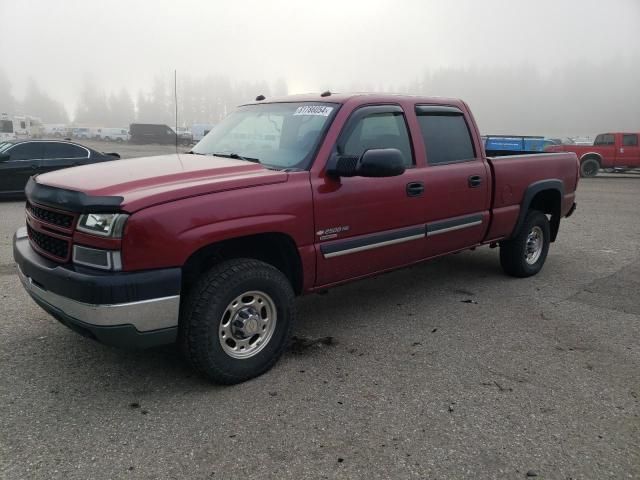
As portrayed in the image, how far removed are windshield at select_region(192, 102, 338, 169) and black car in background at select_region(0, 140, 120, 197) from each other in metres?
8.18

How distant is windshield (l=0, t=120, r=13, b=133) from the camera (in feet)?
130

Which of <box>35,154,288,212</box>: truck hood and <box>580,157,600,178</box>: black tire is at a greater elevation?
<box>35,154,288,212</box>: truck hood

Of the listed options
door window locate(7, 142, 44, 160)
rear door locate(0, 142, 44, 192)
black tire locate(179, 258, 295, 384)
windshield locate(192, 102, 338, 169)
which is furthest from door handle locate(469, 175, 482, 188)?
door window locate(7, 142, 44, 160)

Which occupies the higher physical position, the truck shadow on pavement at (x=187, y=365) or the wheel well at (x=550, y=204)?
the wheel well at (x=550, y=204)

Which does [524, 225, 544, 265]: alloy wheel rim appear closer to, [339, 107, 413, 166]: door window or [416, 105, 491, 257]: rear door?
[416, 105, 491, 257]: rear door

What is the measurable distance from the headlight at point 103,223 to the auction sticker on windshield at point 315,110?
177 cm

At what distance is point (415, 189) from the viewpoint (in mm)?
4250

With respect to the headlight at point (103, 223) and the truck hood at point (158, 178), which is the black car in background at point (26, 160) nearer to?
the truck hood at point (158, 178)

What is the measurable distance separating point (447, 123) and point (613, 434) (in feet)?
9.64

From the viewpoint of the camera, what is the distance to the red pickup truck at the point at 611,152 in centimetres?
2148

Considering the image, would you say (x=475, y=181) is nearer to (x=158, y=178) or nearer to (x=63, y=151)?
(x=158, y=178)

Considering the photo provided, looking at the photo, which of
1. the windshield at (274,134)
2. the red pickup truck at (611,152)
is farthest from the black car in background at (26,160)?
the red pickup truck at (611,152)

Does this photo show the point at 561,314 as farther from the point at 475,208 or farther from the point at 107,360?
the point at 107,360

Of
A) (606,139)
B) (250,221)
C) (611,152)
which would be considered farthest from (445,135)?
(606,139)
